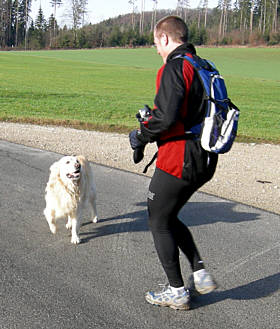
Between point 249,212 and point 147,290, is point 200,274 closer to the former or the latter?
point 147,290

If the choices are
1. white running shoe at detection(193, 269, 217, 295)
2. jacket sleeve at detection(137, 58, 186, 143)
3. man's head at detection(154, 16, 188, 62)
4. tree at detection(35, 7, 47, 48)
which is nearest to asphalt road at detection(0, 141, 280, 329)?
white running shoe at detection(193, 269, 217, 295)

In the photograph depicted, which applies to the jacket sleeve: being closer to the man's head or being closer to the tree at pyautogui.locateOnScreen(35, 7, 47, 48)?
the man's head

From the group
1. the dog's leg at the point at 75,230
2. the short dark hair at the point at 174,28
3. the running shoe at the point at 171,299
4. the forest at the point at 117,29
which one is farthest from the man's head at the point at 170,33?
the forest at the point at 117,29

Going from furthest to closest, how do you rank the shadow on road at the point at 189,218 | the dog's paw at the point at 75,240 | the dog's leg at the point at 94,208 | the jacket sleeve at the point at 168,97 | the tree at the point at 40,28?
the tree at the point at 40,28 < the dog's leg at the point at 94,208 < the shadow on road at the point at 189,218 < the dog's paw at the point at 75,240 < the jacket sleeve at the point at 168,97

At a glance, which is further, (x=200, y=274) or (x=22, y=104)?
(x=22, y=104)

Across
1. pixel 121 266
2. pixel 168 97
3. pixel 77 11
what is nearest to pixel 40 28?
pixel 77 11

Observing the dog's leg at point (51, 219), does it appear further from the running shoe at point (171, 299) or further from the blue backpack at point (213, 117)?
the blue backpack at point (213, 117)

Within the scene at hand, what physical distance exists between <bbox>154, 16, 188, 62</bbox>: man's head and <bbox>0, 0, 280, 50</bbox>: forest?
9618 cm

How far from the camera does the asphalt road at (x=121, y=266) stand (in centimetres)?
396

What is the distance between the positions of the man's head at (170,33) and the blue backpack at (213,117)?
0.61 ft

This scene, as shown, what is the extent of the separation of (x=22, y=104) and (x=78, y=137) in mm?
7878

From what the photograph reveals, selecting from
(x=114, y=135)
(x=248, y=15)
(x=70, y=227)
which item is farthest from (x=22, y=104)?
(x=248, y=15)

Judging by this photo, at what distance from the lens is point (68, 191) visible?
5.55m

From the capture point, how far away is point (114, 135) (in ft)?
44.5
